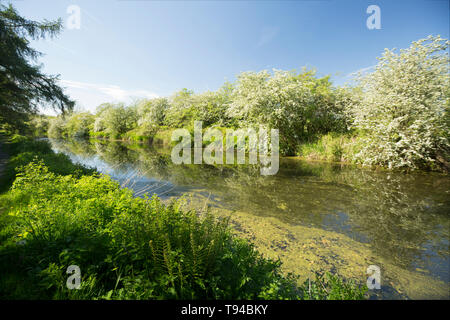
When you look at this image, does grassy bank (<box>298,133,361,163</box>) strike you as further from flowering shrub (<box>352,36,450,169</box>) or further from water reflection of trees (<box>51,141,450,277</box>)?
water reflection of trees (<box>51,141,450,277</box>)

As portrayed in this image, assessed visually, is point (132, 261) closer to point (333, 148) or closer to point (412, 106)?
point (412, 106)

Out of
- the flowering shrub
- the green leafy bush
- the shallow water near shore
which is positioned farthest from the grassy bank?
the green leafy bush

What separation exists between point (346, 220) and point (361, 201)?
6.73 ft

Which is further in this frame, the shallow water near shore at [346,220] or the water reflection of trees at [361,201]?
the water reflection of trees at [361,201]

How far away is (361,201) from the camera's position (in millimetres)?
6781

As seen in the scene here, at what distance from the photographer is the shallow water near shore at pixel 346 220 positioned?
3363 millimetres

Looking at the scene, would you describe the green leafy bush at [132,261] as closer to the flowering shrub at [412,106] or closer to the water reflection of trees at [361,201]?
the water reflection of trees at [361,201]

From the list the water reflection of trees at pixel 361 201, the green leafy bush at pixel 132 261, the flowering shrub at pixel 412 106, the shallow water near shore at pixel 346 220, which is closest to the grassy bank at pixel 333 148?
the flowering shrub at pixel 412 106

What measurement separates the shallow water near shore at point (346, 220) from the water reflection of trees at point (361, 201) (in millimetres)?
19

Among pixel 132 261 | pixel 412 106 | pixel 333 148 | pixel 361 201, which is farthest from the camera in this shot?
pixel 333 148

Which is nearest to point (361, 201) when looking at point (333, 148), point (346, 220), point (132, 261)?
point (346, 220)
